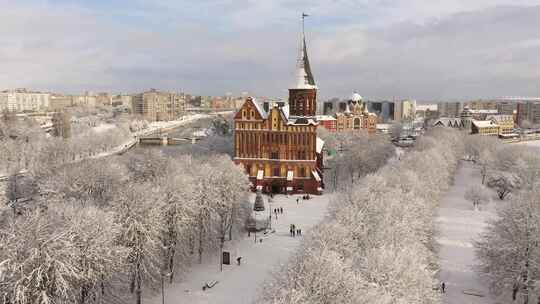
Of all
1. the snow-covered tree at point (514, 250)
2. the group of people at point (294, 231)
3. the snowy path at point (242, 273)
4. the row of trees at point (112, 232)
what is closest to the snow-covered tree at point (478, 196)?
the snowy path at point (242, 273)

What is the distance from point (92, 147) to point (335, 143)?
56158 mm

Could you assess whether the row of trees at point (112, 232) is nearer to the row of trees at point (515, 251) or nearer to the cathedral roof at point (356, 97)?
the row of trees at point (515, 251)

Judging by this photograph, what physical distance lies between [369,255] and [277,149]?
132ft

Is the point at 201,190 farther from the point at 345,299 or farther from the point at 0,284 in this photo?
the point at 345,299

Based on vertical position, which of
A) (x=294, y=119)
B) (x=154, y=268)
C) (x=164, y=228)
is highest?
(x=294, y=119)

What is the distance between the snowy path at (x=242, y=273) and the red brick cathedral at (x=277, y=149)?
49.1ft

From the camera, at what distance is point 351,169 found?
63.9 metres

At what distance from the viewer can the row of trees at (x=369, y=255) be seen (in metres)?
16.0

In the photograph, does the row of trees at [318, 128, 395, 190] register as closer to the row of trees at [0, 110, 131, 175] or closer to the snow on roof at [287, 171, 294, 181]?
the snow on roof at [287, 171, 294, 181]

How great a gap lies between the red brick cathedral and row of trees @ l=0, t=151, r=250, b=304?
736 inches

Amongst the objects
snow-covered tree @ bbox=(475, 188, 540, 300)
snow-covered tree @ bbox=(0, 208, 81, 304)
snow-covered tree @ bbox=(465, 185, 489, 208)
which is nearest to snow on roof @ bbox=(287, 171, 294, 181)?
snow-covered tree @ bbox=(465, 185, 489, 208)

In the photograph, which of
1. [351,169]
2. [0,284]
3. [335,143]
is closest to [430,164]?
[351,169]

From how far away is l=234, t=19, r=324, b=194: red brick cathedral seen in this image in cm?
5859

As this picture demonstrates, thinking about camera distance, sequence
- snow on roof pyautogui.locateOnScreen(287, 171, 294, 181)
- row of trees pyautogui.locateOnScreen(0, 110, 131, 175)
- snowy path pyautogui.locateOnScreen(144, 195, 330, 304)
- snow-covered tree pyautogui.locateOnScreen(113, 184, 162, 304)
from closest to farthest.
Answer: snow-covered tree pyautogui.locateOnScreen(113, 184, 162, 304)
snowy path pyautogui.locateOnScreen(144, 195, 330, 304)
snow on roof pyautogui.locateOnScreen(287, 171, 294, 181)
row of trees pyautogui.locateOnScreen(0, 110, 131, 175)
